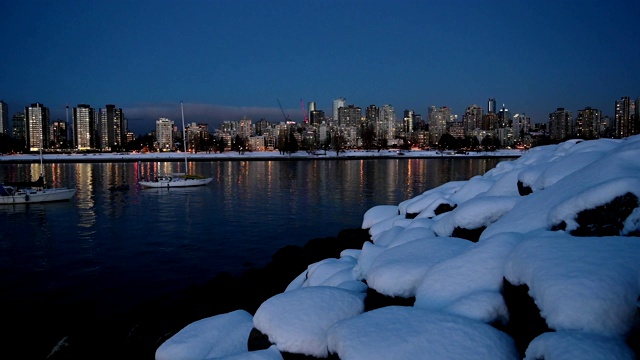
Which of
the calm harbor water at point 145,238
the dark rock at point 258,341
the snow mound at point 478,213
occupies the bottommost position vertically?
the calm harbor water at point 145,238

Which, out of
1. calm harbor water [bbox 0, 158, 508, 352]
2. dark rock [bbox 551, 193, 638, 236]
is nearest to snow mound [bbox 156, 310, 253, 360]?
dark rock [bbox 551, 193, 638, 236]

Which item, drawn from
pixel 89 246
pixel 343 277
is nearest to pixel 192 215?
pixel 89 246

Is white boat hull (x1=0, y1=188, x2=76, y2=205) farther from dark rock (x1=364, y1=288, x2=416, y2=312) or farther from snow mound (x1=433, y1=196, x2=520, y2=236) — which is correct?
dark rock (x1=364, y1=288, x2=416, y2=312)

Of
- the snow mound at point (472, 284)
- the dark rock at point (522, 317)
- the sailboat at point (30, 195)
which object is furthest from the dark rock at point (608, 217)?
the sailboat at point (30, 195)

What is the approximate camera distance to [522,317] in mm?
5578

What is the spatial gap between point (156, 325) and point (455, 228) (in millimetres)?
7075

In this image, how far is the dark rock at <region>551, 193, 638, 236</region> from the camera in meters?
6.43

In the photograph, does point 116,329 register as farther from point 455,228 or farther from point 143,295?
point 455,228

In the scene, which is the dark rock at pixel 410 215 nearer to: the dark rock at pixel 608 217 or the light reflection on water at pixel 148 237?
the light reflection on water at pixel 148 237

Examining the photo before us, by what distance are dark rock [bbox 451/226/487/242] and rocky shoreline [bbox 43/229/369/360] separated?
545 centimetres

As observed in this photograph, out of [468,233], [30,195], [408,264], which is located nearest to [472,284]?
[408,264]

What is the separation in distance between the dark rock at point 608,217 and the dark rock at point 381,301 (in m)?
2.76

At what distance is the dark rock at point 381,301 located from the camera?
6.74 meters

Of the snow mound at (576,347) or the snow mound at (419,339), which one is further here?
the snow mound at (419,339)
